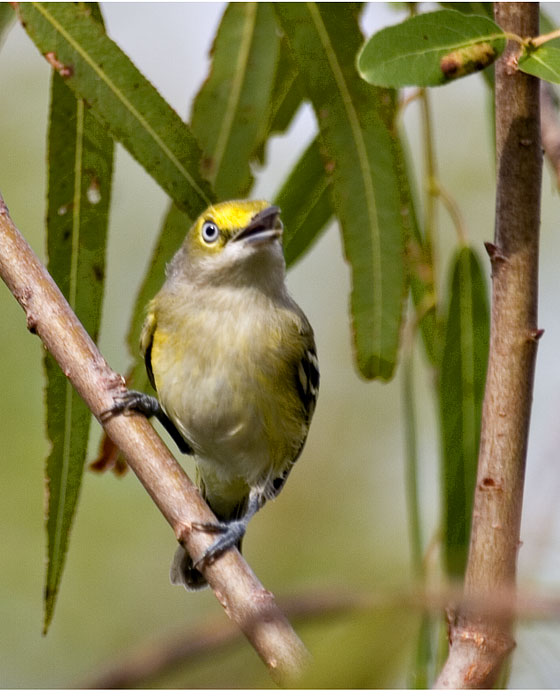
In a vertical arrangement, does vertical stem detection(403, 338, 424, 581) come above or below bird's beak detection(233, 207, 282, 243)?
below

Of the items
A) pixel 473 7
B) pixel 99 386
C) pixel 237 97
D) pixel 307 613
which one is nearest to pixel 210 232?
pixel 237 97

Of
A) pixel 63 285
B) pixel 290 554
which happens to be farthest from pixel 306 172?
pixel 290 554

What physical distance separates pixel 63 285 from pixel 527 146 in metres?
1.55

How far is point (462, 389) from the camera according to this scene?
3189 mm

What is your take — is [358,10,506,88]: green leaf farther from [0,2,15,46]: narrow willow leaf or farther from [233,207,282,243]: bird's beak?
[0,2,15,46]: narrow willow leaf

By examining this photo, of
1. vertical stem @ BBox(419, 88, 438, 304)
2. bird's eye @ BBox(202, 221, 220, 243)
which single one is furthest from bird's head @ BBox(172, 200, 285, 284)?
vertical stem @ BBox(419, 88, 438, 304)

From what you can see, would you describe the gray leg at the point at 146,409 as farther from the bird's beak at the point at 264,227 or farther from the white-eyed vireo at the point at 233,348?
the bird's beak at the point at 264,227

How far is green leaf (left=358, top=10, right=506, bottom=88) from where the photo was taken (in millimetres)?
2023

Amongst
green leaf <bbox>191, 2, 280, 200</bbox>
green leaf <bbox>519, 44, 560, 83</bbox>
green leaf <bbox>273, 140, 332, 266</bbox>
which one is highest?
green leaf <bbox>191, 2, 280, 200</bbox>

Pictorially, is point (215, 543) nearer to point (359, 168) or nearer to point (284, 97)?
point (359, 168)

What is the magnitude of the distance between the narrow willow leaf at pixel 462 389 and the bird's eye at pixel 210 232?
0.89 metres

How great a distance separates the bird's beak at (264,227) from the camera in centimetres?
303

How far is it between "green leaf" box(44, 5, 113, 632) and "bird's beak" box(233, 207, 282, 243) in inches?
19.1

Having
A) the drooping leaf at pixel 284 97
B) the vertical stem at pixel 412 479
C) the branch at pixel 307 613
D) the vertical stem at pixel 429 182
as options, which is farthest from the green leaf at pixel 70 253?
the branch at pixel 307 613
